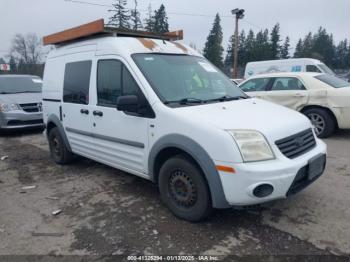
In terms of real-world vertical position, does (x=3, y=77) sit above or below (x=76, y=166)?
above

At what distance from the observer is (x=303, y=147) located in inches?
129

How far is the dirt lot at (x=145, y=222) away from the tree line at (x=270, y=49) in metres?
53.4

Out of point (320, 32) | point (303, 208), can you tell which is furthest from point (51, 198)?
point (320, 32)

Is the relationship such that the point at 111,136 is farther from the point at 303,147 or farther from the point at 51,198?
the point at 303,147

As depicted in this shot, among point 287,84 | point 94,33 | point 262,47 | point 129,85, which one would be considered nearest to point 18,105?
point 94,33

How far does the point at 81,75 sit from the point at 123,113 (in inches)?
51.2

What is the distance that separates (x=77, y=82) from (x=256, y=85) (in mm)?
5395

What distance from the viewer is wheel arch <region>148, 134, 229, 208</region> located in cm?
294

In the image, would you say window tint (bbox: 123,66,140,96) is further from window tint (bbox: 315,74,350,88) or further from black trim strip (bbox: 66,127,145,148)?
window tint (bbox: 315,74,350,88)

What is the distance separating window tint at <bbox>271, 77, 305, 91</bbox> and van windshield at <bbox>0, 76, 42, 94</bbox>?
7144 mm

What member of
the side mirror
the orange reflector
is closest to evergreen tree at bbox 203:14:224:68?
the side mirror

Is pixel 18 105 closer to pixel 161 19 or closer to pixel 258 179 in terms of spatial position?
pixel 258 179

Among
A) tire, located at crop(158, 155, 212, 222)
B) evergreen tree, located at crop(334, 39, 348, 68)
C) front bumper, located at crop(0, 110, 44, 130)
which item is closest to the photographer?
tire, located at crop(158, 155, 212, 222)

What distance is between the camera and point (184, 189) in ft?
11.0
